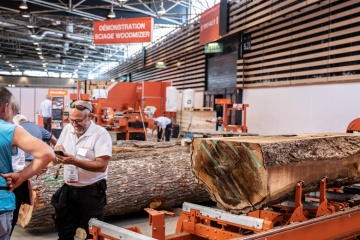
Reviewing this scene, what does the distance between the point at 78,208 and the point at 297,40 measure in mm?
9703

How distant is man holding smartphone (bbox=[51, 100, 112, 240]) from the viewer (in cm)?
362

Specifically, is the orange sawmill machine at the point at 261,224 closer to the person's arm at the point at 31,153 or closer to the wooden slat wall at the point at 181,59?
the person's arm at the point at 31,153

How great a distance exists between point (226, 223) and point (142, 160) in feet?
10.0

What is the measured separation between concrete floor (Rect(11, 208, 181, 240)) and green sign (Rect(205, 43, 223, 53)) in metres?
10.7

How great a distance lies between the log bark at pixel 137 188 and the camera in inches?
208

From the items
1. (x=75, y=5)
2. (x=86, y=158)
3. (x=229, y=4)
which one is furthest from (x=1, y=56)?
(x=86, y=158)

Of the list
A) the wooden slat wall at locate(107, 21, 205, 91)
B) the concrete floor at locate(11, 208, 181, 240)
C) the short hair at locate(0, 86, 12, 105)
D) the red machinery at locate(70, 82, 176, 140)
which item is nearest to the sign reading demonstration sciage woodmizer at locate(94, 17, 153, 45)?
the red machinery at locate(70, 82, 176, 140)

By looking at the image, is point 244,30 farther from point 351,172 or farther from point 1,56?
point 1,56

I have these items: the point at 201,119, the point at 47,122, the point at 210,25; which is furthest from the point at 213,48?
the point at 47,122

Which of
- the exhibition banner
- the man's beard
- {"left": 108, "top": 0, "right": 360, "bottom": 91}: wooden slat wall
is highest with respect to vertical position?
the exhibition banner

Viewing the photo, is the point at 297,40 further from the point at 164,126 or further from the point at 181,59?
the point at 181,59

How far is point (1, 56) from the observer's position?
A: 3644cm

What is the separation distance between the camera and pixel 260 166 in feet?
11.2

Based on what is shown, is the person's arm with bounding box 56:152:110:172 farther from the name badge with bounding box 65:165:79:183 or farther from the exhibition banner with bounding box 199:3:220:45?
the exhibition banner with bounding box 199:3:220:45
